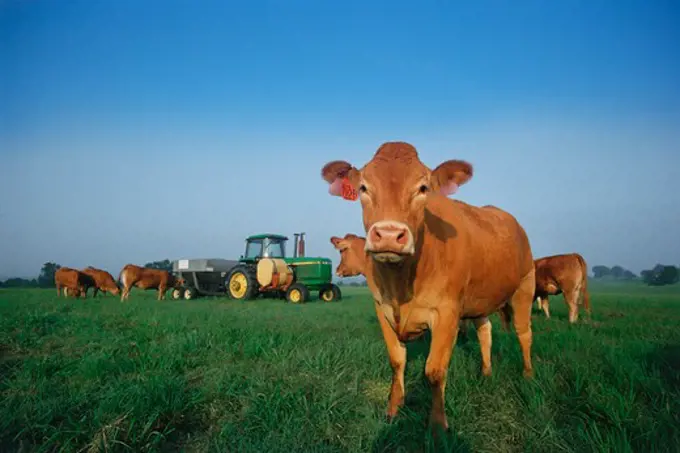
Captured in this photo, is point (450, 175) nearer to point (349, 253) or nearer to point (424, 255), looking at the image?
point (424, 255)

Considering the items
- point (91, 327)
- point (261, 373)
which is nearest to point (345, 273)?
point (91, 327)

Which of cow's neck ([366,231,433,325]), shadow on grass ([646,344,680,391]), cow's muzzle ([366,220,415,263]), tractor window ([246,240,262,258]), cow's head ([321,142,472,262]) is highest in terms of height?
tractor window ([246,240,262,258])

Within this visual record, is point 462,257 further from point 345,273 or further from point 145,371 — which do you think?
point 345,273

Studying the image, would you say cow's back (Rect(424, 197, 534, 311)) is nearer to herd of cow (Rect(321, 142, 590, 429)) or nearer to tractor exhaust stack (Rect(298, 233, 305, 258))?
herd of cow (Rect(321, 142, 590, 429))

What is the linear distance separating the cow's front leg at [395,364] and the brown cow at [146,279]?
1884 cm

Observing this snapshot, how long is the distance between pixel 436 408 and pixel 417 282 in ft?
3.02

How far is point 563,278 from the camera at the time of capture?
10898 mm

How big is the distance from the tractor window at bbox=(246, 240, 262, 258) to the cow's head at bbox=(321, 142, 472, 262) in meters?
15.2

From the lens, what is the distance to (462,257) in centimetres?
341

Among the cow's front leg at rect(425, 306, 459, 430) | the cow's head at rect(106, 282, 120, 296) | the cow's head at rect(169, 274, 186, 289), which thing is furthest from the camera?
the cow's head at rect(106, 282, 120, 296)

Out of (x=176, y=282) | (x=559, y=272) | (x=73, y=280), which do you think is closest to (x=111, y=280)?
(x=73, y=280)

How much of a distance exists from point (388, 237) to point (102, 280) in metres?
22.7

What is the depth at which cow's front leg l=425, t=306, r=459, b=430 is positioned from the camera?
114 inches

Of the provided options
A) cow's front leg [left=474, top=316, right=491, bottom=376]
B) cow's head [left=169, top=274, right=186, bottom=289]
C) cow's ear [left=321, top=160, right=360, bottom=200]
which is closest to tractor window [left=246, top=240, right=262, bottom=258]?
cow's head [left=169, top=274, right=186, bottom=289]
